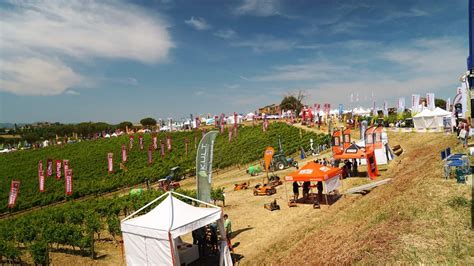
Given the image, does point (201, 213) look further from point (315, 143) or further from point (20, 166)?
A: point (20, 166)

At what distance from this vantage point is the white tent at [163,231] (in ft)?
31.5

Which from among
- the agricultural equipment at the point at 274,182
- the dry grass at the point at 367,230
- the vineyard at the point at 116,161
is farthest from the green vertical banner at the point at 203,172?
the vineyard at the point at 116,161

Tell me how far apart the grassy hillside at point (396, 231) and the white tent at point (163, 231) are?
2436 millimetres

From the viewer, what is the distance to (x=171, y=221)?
32.3ft

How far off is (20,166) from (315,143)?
43049mm

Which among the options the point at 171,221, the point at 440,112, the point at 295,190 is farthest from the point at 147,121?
the point at 171,221

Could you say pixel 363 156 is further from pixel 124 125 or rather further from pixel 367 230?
pixel 124 125

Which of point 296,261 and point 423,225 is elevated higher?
point 423,225

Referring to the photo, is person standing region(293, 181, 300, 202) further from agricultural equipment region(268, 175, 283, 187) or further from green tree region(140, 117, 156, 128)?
green tree region(140, 117, 156, 128)

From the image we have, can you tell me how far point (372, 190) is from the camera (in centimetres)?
1684

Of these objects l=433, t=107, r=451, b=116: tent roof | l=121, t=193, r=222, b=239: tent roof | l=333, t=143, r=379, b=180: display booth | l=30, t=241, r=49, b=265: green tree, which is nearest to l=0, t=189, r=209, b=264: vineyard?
l=30, t=241, r=49, b=265: green tree

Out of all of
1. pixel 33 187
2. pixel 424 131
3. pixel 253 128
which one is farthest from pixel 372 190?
pixel 253 128

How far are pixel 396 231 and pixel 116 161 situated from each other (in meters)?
44.7

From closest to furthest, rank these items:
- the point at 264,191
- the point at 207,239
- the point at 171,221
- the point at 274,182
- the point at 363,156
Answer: the point at 171,221 → the point at 207,239 → the point at 363,156 → the point at 264,191 → the point at 274,182
